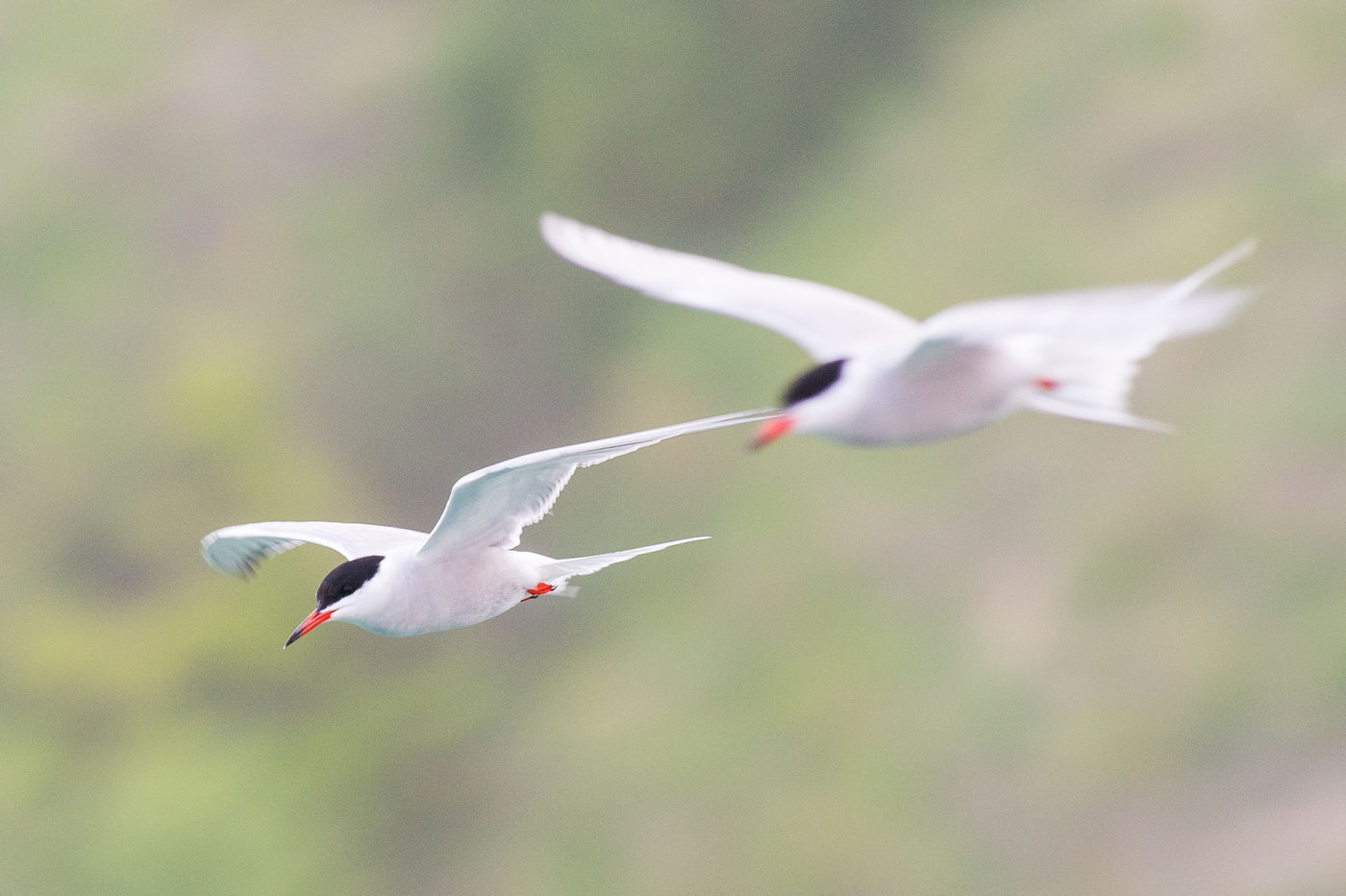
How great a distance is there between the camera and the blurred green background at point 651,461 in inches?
343

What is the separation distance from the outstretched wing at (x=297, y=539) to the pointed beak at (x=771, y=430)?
0.97m

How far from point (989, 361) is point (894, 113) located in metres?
10.4

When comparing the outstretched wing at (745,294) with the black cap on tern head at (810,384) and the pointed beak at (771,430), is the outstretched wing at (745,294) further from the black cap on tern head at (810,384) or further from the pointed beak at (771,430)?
the pointed beak at (771,430)

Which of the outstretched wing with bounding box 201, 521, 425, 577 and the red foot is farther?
the outstretched wing with bounding box 201, 521, 425, 577

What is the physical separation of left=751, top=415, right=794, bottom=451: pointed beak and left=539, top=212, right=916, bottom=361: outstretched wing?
0.31 m

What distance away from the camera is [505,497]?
2932 millimetres

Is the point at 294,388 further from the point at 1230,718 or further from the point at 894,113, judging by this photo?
the point at 1230,718

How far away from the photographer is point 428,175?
12070mm

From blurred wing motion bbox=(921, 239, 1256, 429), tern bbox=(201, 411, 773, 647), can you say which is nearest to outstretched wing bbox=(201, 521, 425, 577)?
tern bbox=(201, 411, 773, 647)

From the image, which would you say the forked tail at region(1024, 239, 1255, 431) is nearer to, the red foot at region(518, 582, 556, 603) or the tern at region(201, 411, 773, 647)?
the tern at region(201, 411, 773, 647)

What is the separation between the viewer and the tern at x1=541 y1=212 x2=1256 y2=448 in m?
2.13

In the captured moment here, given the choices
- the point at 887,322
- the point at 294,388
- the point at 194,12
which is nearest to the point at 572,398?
the point at 294,388

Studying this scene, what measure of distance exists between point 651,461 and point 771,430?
877 cm

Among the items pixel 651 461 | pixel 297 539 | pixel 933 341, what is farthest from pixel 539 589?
pixel 651 461
